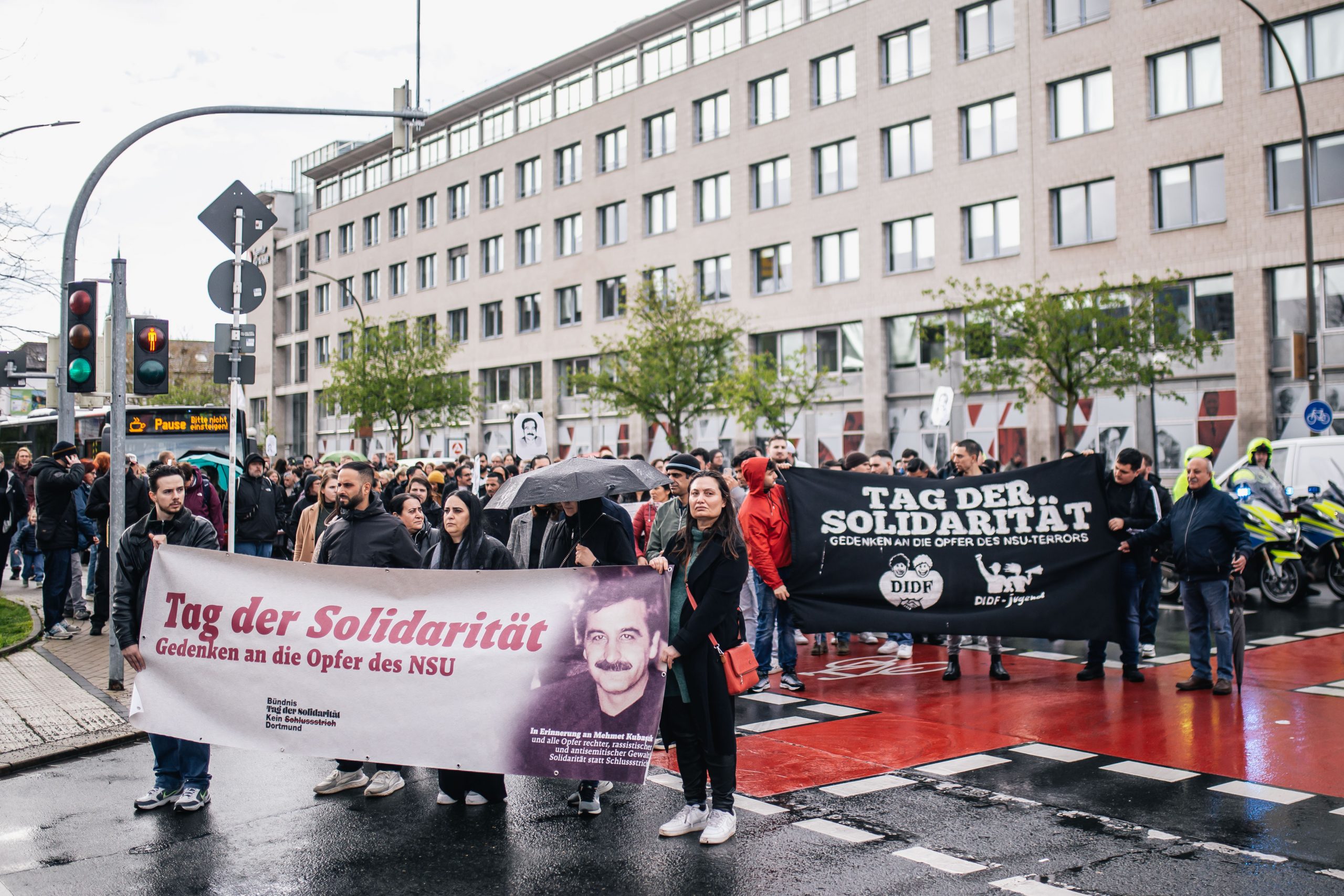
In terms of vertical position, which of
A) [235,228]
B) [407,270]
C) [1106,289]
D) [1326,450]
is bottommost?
[1326,450]

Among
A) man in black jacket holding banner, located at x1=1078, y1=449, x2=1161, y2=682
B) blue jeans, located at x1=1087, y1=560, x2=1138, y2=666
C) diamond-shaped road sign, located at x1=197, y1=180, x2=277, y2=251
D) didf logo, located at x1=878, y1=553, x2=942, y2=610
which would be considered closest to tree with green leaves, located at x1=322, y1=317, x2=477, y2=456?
diamond-shaped road sign, located at x1=197, y1=180, x2=277, y2=251

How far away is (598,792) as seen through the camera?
7.03m

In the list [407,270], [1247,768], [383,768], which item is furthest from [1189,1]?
[407,270]

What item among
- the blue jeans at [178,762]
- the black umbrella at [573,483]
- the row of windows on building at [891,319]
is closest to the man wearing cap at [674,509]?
the black umbrella at [573,483]

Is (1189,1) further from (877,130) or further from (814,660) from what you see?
(814,660)

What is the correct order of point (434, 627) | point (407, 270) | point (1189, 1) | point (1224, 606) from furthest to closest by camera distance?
point (407, 270) < point (1189, 1) < point (1224, 606) < point (434, 627)

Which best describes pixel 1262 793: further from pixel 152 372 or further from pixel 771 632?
pixel 152 372

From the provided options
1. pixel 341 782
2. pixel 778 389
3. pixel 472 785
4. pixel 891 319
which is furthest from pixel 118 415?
pixel 891 319

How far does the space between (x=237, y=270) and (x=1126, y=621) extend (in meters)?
8.07

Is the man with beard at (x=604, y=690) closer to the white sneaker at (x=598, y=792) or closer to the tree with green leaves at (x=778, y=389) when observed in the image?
the white sneaker at (x=598, y=792)

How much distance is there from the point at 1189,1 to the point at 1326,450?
2172cm

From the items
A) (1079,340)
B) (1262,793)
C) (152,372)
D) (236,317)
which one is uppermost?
(1079,340)

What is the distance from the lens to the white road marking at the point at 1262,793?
670cm

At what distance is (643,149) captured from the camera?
165ft
